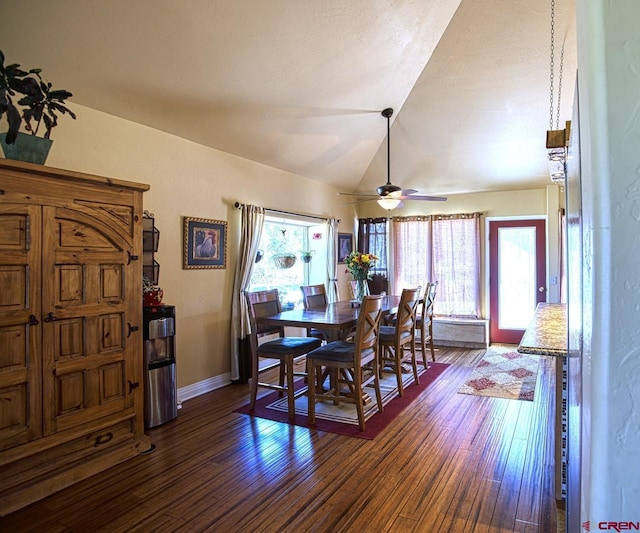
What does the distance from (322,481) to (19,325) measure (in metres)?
1.99

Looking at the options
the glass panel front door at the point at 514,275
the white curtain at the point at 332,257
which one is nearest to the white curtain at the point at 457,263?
the glass panel front door at the point at 514,275

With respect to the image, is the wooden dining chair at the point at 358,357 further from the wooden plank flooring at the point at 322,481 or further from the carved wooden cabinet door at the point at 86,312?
the carved wooden cabinet door at the point at 86,312

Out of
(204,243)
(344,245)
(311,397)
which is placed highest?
(344,245)

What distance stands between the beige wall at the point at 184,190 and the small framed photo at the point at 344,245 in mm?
1744

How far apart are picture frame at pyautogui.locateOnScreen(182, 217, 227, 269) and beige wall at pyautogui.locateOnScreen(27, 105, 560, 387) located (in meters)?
0.06

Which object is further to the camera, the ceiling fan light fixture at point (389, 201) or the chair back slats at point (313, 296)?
the chair back slats at point (313, 296)

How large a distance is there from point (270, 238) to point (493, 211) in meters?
3.54

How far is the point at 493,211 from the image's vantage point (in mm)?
6441

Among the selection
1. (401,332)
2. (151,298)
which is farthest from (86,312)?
(401,332)

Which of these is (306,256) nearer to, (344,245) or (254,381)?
(344,245)

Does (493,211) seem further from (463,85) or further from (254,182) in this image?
(254,182)

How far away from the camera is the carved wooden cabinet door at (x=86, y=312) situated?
245 centimetres

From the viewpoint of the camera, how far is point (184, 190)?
13.3 feet

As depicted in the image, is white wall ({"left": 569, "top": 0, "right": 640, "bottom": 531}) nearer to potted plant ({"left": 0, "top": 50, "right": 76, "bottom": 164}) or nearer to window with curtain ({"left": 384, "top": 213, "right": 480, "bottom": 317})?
potted plant ({"left": 0, "top": 50, "right": 76, "bottom": 164})
